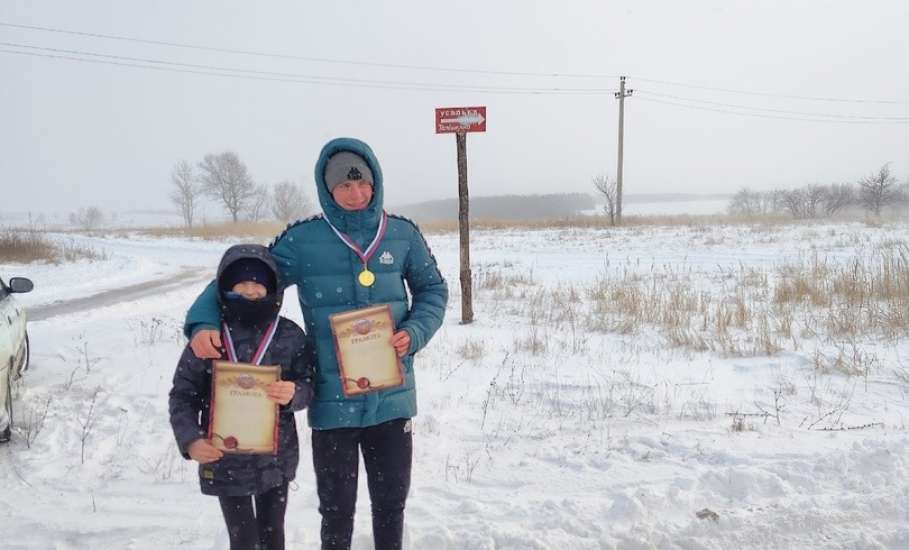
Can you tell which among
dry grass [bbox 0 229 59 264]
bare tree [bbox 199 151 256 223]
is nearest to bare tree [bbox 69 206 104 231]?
bare tree [bbox 199 151 256 223]

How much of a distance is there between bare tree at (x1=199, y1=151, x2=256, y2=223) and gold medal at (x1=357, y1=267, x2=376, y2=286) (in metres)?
66.9

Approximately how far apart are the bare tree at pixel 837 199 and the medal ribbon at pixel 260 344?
137 feet

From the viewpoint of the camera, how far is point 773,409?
4.16 m

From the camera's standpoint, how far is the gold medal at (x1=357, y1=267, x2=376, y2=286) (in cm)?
213

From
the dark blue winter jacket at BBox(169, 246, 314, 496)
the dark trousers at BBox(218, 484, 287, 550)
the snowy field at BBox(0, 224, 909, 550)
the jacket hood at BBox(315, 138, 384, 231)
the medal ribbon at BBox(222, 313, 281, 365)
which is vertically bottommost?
the snowy field at BBox(0, 224, 909, 550)

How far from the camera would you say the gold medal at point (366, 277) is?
213cm

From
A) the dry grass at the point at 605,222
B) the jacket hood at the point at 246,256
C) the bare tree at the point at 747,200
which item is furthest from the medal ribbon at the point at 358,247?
the bare tree at the point at 747,200

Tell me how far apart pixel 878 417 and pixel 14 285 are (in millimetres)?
6883

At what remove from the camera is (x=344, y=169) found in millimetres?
2078

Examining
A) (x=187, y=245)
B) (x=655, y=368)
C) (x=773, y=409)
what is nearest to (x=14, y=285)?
(x=655, y=368)

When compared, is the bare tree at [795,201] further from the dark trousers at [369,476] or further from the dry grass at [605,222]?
the dark trousers at [369,476]

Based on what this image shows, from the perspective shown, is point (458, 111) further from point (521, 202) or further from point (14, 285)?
point (521, 202)

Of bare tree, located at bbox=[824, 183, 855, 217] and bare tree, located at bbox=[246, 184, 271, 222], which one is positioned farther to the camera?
bare tree, located at bbox=[246, 184, 271, 222]

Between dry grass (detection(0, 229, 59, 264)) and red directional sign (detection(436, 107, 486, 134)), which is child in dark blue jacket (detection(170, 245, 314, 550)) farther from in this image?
dry grass (detection(0, 229, 59, 264))
